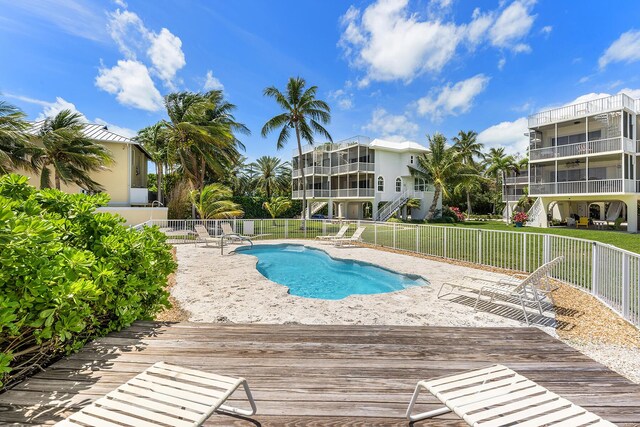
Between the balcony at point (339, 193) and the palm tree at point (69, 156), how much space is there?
19874 millimetres

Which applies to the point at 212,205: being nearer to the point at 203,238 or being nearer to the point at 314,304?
the point at 203,238

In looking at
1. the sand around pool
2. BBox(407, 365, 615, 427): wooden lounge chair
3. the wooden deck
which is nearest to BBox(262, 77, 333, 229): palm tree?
the sand around pool

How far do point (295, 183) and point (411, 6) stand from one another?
966 inches

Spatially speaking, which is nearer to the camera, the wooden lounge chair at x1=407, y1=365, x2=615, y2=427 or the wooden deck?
the wooden lounge chair at x1=407, y1=365, x2=615, y2=427

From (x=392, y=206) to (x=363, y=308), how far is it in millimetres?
24316

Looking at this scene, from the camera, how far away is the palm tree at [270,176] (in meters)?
41.4

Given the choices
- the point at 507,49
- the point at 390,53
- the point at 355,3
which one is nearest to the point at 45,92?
the point at 355,3

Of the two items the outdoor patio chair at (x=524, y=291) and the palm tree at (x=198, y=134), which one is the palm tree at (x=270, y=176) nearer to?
the palm tree at (x=198, y=134)

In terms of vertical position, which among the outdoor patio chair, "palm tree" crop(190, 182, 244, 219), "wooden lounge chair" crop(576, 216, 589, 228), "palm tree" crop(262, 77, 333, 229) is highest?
"palm tree" crop(262, 77, 333, 229)

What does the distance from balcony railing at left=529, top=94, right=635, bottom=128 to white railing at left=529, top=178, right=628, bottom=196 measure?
5.01 meters

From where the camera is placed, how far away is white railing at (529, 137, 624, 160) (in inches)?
768

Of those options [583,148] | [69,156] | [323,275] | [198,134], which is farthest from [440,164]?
[69,156]

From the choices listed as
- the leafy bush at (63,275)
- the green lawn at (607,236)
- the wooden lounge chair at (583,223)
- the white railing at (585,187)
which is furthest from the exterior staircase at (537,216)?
the leafy bush at (63,275)

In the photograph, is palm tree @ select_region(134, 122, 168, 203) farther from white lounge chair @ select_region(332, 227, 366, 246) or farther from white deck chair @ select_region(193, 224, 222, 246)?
white lounge chair @ select_region(332, 227, 366, 246)
